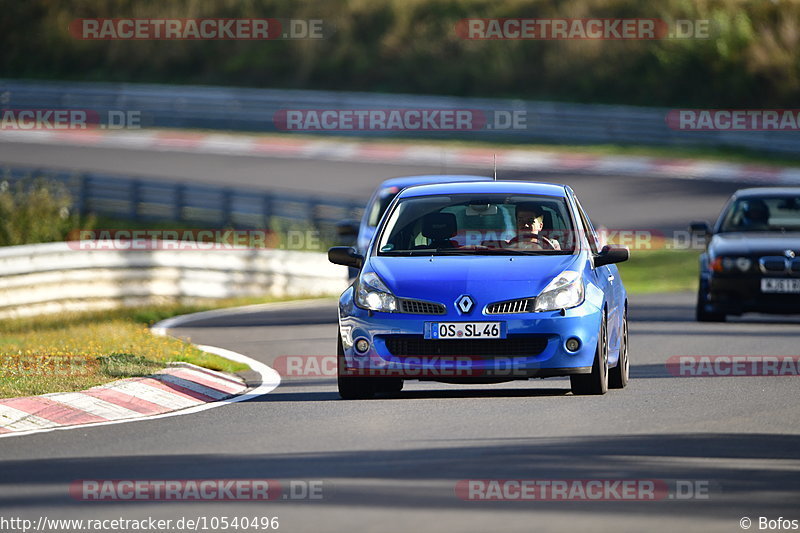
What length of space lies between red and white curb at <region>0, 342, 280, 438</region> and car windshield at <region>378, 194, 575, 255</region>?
5.80ft

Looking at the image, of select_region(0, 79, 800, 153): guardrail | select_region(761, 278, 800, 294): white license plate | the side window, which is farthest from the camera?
select_region(0, 79, 800, 153): guardrail

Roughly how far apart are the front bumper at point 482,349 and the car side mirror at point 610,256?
92 centimetres

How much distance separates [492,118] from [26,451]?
121 ft

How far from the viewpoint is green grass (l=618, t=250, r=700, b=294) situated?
92.9 feet

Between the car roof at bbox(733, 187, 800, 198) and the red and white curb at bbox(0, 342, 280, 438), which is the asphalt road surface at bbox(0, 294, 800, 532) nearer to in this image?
the red and white curb at bbox(0, 342, 280, 438)

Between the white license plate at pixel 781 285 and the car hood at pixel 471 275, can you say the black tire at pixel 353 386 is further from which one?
the white license plate at pixel 781 285

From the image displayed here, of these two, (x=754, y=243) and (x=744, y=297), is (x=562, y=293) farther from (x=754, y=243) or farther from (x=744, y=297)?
(x=754, y=243)

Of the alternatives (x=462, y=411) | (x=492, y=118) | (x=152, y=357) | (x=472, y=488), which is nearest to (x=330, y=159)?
(x=492, y=118)

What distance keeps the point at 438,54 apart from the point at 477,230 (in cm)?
4181

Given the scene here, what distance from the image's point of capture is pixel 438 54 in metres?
54.2

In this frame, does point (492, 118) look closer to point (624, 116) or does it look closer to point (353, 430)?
point (624, 116)

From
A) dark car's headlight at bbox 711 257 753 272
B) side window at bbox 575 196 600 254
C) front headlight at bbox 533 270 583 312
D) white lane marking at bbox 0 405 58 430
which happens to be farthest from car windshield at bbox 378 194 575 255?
dark car's headlight at bbox 711 257 753 272

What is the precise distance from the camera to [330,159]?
43312mm

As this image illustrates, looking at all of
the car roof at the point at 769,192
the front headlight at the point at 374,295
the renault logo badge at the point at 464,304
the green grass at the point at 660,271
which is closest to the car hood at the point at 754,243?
the car roof at the point at 769,192
